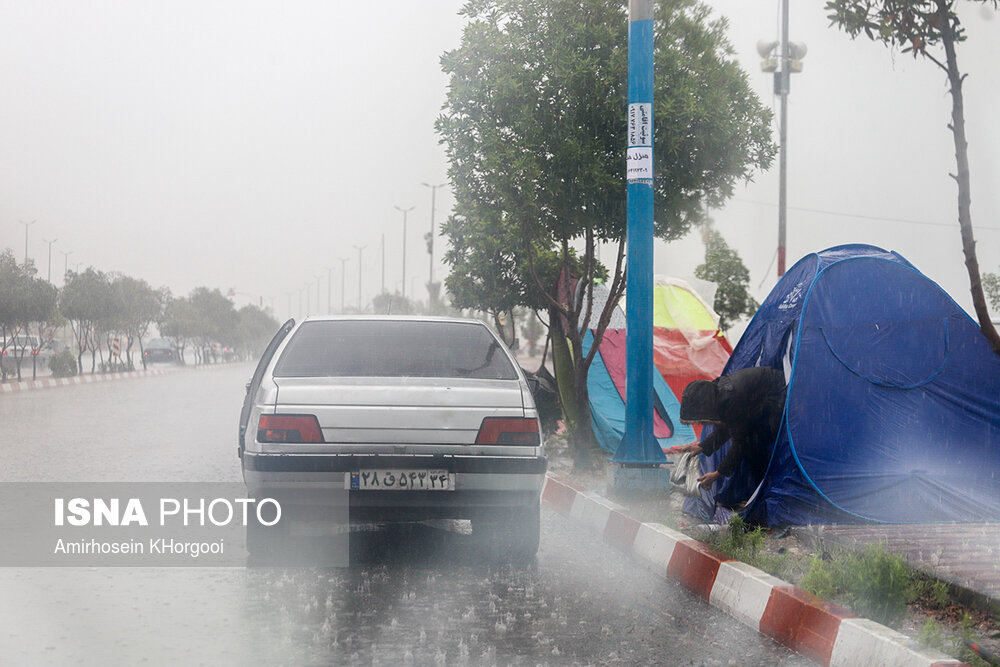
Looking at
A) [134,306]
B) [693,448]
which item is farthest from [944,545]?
[134,306]

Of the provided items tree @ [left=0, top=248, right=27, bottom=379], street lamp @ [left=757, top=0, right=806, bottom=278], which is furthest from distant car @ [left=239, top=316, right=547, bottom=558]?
tree @ [left=0, top=248, right=27, bottom=379]

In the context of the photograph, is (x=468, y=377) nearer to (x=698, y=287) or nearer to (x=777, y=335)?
(x=777, y=335)

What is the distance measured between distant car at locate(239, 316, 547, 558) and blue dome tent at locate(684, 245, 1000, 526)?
1.80 metres

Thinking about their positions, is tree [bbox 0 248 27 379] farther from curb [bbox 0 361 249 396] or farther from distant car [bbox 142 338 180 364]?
distant car [bbox 142 338 180 364]

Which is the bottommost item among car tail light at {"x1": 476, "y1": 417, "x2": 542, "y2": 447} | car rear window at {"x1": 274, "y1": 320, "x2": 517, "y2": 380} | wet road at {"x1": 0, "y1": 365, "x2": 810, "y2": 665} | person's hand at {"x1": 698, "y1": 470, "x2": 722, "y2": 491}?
wet road at {"x1": 0, "y1": 365, "x2": 810, "y2": 665}

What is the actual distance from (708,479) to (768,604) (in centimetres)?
228

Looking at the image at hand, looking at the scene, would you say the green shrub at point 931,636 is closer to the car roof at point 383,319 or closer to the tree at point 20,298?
the car roof at point 383,319

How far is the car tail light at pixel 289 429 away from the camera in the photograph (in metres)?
5.84

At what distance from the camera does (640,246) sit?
850 centimetres

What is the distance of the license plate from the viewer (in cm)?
584

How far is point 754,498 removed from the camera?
23.1 feet

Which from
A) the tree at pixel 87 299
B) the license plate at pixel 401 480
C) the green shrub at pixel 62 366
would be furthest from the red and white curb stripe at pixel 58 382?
the license plate at pixel 401 480

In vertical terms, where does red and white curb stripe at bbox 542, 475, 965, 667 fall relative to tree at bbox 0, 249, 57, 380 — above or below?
below

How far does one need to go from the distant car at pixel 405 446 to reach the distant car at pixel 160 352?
58958mm
